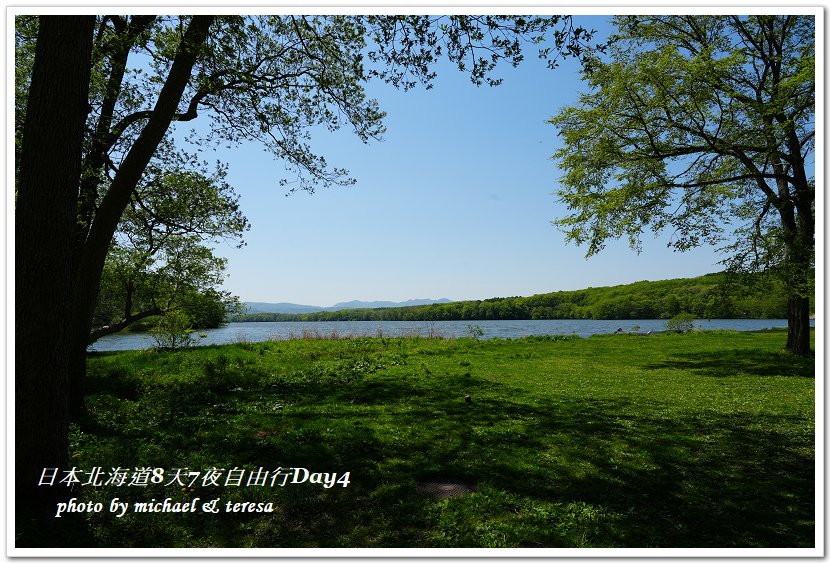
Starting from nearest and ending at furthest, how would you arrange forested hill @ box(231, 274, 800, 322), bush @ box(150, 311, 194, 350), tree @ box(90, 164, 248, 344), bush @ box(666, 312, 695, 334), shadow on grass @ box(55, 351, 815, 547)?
shadow on grass @ box(55, 351, 815, 547) < tree @ box(90, 164, 248, 344) < bush @ box(150, 311, 194, 350) < bush @ box(666, 312, 695, 334) < forested hill @ box(231, 274, 800, 322)

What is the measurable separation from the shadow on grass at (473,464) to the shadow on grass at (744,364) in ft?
25.2

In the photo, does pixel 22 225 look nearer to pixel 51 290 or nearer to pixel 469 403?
pixel 51 290

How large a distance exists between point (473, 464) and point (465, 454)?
452 mm

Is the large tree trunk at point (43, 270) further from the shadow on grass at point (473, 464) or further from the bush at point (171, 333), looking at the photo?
the bush at point (171, 333)

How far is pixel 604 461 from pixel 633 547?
2.40 meters

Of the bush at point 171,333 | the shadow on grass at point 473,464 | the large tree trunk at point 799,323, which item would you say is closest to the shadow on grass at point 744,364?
the large tree trunk at point 799,323

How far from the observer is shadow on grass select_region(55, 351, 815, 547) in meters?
4.50

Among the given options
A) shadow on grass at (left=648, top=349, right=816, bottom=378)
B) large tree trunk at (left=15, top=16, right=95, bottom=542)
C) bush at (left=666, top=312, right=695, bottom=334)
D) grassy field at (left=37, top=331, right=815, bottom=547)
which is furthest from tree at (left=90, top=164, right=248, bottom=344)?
bush at (left=666, top=312, right=695, bottom=334)

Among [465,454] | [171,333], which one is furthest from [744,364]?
[171,333]

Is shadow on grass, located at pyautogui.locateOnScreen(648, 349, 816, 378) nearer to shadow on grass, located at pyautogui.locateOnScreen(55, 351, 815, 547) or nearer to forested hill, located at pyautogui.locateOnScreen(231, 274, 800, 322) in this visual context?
shadow on grass, located at pyautogui.locateOnScreen(55, 351, 815, 547)

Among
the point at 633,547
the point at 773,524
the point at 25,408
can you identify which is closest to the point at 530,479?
the point at 633,547

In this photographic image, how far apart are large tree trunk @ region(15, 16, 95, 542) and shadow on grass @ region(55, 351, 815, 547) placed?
38.1 inches

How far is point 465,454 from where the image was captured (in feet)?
22.2

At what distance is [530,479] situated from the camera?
228 inches
